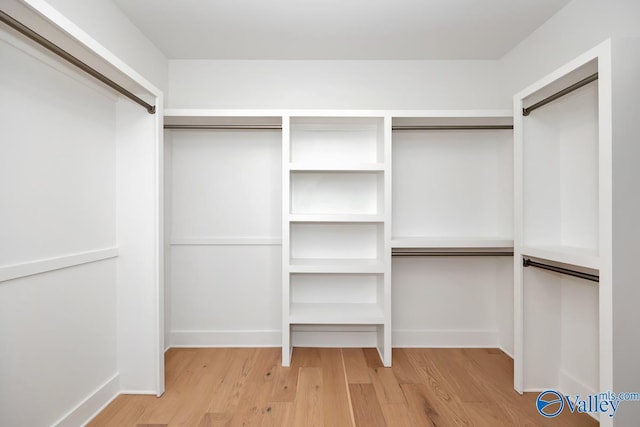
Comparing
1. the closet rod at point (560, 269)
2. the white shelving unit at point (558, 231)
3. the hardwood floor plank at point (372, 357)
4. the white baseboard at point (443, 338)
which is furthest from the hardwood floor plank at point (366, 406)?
the closet rod at point (560, 269)

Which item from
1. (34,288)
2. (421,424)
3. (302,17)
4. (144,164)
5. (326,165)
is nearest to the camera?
(34,288)

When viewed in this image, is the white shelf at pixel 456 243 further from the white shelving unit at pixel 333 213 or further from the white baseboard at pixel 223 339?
the white baseboard at pixel 223 339

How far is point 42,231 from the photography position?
1.60 m

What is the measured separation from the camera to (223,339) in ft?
9.59

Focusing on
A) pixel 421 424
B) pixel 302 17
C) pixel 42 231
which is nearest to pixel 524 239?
pixel 421 424

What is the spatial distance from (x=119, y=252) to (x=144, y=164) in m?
0.56

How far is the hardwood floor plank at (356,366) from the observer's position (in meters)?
2.34

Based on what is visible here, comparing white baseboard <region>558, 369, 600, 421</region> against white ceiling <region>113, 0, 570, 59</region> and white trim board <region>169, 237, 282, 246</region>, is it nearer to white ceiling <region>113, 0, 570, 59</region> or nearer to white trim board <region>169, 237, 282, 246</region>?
white trim board <region>169, 237, 282, 246</region>

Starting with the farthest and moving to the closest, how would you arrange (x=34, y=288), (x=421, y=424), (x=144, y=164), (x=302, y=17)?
(x=302, y=17)
(x=144, y=164)
(x=421, y=424)
(x=34, y=288)

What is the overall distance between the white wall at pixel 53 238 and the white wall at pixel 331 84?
3.25ft

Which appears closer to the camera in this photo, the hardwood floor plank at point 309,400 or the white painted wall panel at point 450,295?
the hardwood floor plank at point 309,400

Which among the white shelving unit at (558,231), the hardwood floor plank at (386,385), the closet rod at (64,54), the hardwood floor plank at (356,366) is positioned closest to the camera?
the closet rod at (64,54)

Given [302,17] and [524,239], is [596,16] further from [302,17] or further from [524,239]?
[302,17]

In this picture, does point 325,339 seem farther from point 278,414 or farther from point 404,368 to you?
point 278,414
